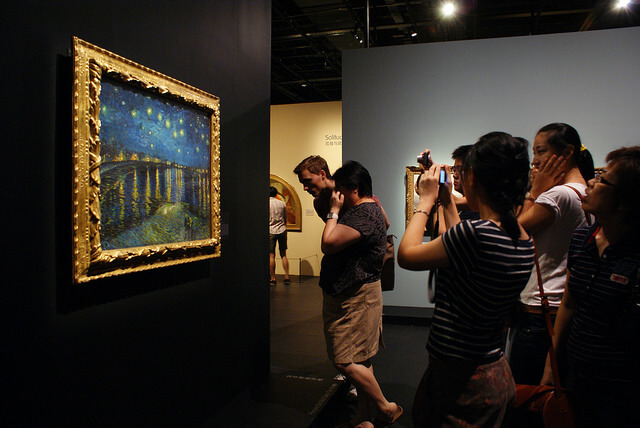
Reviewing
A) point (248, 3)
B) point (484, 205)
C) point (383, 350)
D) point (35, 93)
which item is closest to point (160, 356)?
point (35, 93)

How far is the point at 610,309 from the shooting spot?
160 centimetres

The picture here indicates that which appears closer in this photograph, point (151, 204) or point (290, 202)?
point (151, 204)

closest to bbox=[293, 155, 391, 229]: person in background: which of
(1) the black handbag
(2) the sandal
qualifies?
(1) the black handbag

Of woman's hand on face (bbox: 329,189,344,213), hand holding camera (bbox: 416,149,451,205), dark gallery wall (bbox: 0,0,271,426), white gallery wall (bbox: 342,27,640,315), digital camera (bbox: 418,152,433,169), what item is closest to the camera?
dark gallery wall (bbox: 0,0,271,426)

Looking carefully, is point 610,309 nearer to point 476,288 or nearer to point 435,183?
point 476,288

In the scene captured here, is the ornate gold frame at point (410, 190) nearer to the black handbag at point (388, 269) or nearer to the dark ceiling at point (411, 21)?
the dark ceiling at point (411, 21)

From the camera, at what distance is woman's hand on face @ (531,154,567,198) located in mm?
2357

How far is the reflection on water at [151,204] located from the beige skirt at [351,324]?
1017 millimetres

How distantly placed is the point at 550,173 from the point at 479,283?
3.94ft

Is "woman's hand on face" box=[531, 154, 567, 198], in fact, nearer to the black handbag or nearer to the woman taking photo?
the woman taking photo

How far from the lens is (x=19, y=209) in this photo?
165cm

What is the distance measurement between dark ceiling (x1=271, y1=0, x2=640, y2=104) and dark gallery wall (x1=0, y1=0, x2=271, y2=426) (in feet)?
16.8

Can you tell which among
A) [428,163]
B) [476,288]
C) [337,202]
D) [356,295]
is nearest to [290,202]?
[337,202]

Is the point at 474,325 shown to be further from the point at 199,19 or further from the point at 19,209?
the point at 199,19
